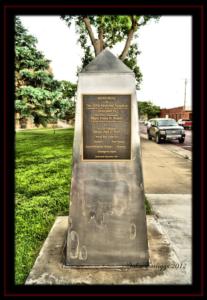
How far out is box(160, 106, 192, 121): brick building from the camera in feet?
191

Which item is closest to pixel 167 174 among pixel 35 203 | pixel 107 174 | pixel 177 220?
pixel 177 220

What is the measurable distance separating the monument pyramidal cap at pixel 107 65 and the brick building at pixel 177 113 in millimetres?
51651

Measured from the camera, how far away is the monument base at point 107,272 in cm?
345

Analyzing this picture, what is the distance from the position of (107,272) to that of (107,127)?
66.2 inches

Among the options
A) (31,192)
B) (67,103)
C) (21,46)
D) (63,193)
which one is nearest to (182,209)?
(63,193)

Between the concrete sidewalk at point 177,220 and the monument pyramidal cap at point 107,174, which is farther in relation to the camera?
the concrete sidewalk at point 177,220

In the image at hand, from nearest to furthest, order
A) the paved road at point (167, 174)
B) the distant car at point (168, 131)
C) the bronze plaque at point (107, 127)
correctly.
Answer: the bronze plaque at point (107, 127)
the paved road at point (167, 174)
the distant car at point (168, 131)

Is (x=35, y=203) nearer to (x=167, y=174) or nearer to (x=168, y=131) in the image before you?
(x=167, y=174)

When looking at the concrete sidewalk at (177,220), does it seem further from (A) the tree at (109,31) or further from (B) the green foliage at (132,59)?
(B) the green foliage at (132,59)

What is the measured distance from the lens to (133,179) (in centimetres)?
379

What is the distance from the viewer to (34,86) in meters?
10.7

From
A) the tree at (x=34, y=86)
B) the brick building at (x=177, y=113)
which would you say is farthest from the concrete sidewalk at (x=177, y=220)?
the brick building at (x=177, y=113)

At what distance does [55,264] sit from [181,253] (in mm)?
1635
